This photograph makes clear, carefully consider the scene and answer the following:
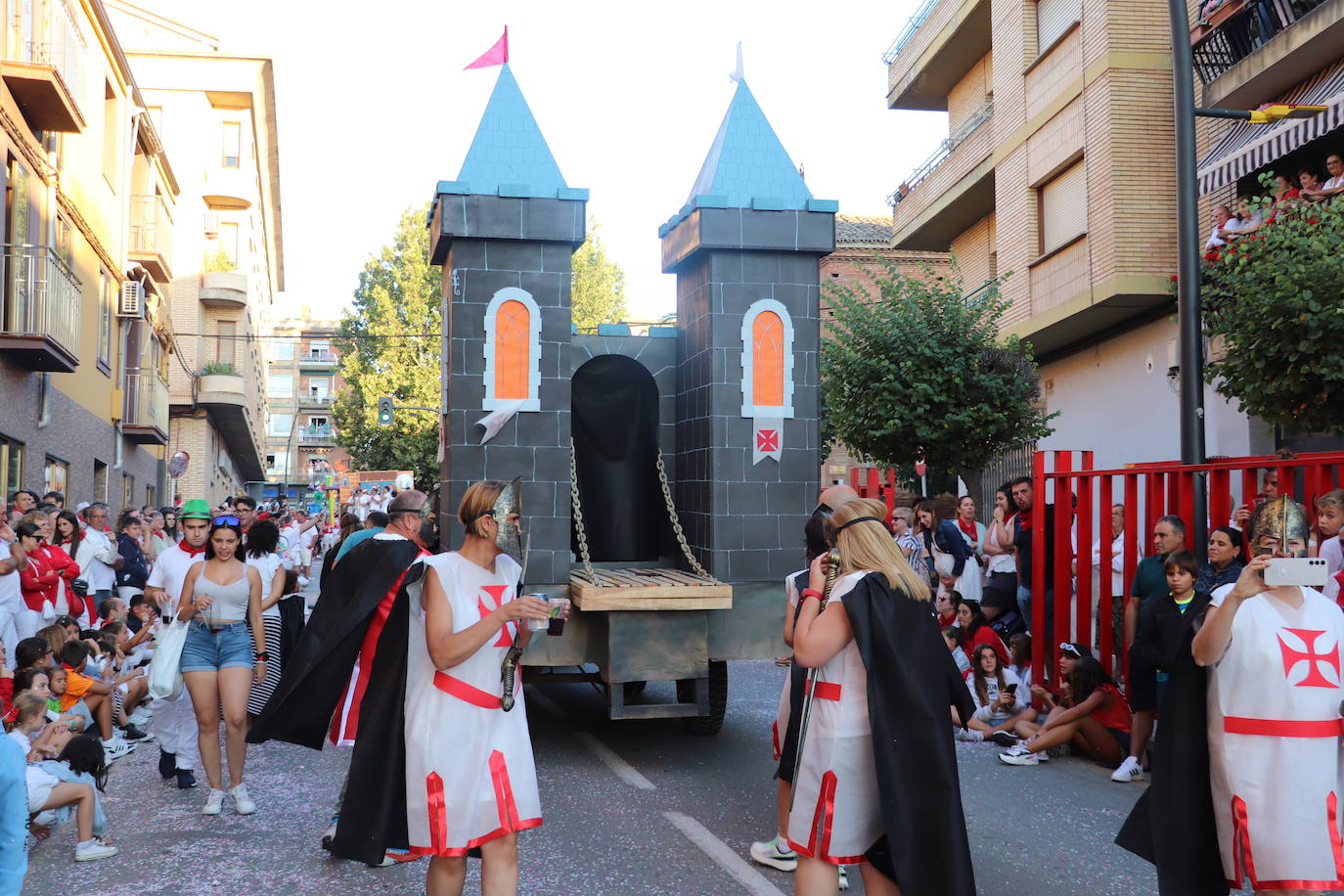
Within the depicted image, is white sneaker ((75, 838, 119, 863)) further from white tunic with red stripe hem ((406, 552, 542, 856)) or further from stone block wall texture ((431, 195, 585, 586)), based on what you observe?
stone block wall texture ((431, 195, 585, 586))

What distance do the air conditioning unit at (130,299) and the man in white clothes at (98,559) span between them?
10665mm

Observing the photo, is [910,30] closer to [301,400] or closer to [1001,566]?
[1001,566]

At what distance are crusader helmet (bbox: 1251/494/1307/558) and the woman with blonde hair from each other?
50.0 inches

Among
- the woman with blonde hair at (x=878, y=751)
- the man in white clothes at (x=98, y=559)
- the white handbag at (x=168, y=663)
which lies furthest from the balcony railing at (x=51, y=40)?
the woman with blonde hair at (x=878, y=751)

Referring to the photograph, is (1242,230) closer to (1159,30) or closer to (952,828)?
(1159,30)

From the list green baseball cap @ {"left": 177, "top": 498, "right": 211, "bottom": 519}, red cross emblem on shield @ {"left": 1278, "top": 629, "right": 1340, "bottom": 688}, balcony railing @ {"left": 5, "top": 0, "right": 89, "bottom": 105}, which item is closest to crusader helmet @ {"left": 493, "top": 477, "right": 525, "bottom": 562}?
red cross emblem on shield @ {"left": 1278, "top": 629, "right": 1340, "bottom": 688}

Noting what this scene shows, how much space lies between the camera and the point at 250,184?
39344 millimetres

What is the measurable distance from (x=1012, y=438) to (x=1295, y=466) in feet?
29.3

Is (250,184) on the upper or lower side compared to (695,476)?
upper

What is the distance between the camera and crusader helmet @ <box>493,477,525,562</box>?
13.2 ft

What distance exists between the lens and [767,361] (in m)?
8.96

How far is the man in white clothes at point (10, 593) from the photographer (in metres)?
8.72

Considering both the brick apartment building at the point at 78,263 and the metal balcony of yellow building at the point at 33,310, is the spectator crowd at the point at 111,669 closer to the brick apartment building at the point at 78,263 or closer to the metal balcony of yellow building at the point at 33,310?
the metal balcony of yellow building at the point at 33,310

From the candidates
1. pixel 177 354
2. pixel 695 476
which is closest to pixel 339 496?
pixel 177 354
